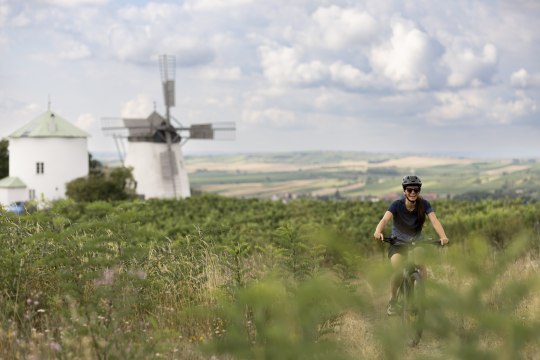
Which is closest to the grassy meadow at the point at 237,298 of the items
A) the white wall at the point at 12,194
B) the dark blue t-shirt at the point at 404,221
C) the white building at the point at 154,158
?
the dark blue t-shirt at the point at 404,221

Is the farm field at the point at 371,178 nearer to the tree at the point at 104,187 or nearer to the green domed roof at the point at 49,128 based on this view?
the green domed roof at the point at 49,128

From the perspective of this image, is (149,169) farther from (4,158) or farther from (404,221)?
(404,221)

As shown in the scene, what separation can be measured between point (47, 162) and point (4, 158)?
8285 mm

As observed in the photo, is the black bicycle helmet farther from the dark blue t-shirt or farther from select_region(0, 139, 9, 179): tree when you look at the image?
select_region(0, 139, 9, 179): tree

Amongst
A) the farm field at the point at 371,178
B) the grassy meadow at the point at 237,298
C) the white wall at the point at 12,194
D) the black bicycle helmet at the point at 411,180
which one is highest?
the black bicycle helmet at the point at 411,180

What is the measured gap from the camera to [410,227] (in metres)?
7.83

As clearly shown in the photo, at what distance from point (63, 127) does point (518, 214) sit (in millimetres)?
→ 44583

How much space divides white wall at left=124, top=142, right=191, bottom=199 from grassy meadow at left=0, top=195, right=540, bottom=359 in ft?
118

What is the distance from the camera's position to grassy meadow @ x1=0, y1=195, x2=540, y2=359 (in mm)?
2504

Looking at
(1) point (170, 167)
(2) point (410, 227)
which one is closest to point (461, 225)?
(2) point (410, 227)

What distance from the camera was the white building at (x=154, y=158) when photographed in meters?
50.5

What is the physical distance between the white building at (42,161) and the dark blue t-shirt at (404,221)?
1983 inches

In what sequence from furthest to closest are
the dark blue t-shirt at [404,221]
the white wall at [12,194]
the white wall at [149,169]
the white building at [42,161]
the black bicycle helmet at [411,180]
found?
1. the white building at [42,161]
2. the white wall at [12,194]
3. the white wall at [149,169]
4. the dark blue t-shirt at [404,221]
5. the black bicycle helmet at [411,180]

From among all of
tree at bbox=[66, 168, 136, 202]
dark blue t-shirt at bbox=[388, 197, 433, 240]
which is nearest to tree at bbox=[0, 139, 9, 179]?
tree at bbox=[66, 168, 136, 202]
